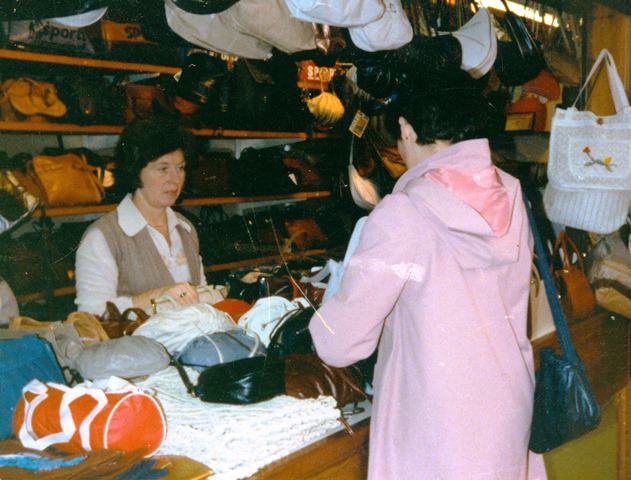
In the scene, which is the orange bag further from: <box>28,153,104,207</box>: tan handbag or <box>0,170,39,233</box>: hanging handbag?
<box>28,153,104,207</box>: tan handbag

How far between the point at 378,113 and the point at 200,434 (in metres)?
2.33

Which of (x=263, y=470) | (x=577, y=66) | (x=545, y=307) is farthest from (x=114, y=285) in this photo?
(x=577, y=66)

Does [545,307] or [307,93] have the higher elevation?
[307,93]

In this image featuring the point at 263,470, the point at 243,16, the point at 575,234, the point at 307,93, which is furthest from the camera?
the point at 307,93

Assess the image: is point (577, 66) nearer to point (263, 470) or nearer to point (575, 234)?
point (575, 234)

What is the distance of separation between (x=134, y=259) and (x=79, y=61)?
108cm

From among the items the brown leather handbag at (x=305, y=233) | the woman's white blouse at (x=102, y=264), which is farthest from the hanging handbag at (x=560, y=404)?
the brown leather handbag at (x=305, y=233)

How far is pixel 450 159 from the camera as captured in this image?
4.47ft

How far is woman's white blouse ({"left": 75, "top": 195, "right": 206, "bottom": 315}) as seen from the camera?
2256 millimetres

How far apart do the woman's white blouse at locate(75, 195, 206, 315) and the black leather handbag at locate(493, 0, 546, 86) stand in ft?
6.04

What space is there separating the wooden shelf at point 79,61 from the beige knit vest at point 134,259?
0.85 meters

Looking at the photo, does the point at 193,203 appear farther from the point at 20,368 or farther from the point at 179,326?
the point at 20,368

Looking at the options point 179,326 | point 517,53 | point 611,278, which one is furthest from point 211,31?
point 611,278

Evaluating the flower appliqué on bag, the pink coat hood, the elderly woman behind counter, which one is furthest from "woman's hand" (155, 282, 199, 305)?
the flower appliqué on bag
